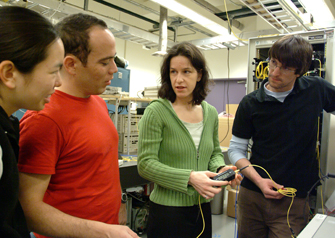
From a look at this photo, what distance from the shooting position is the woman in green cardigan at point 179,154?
97cm

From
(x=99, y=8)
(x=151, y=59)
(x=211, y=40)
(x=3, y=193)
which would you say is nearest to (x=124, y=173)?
(x=3, y=193)

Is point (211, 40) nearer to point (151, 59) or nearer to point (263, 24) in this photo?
point (263, 24)

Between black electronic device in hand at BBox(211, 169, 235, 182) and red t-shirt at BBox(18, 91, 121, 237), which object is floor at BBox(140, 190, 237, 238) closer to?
black electronic device in hand at BBox(211, 169, 235, 182)

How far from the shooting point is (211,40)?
4.50m

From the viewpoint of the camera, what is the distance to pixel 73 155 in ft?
2.27

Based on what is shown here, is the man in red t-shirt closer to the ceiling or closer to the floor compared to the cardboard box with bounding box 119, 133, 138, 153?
closer to the ceiling

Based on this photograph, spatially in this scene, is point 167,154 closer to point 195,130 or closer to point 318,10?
point 195,130

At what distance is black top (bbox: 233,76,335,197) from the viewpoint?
1175mm

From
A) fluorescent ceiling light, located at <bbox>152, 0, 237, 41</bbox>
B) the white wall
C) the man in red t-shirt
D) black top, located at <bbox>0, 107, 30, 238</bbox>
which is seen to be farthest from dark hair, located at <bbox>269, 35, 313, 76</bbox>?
the white wall

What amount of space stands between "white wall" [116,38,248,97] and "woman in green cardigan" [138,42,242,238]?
522 cm

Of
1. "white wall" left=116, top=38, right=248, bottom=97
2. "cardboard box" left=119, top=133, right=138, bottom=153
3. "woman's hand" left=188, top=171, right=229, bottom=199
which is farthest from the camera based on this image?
"white wall" left=116, top=38, right=248, bottom=97

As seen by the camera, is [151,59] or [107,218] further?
[151,59]

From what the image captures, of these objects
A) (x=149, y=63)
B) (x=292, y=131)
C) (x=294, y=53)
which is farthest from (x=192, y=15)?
(x=149, y=63)

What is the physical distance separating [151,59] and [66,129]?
22.3 ft
